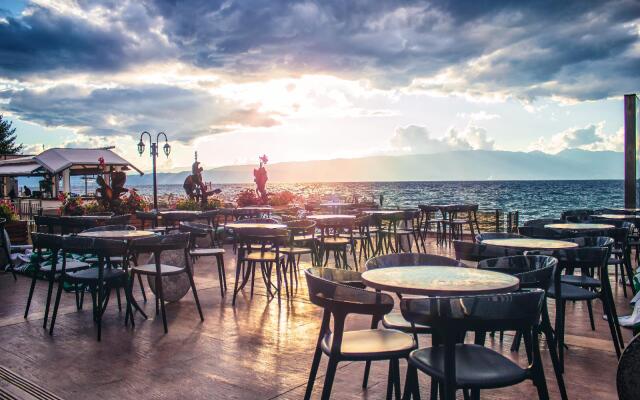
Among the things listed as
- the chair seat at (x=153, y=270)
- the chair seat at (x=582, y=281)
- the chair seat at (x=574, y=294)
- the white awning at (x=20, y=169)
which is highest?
the white awning at (x=20, y=169)

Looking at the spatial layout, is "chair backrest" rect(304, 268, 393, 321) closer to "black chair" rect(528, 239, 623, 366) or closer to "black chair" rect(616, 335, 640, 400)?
"black chair" rect(616, 335, 640, 400)

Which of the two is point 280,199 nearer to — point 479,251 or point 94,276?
point 94,276

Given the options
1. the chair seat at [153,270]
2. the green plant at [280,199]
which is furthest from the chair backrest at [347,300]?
the green plant at [280,199]

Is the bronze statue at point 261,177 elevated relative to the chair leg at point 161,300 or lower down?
elevated

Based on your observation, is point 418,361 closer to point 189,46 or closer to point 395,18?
point 395,18

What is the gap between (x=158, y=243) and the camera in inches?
177

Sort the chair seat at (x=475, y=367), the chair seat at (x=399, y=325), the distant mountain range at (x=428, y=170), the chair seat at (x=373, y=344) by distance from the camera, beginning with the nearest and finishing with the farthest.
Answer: the chair seat at (x=475, y=367) < the chair seat at (x=373, y=344) < the chair seat at (x=399, y=325) < the distant mountain range at (x=428, y=170)

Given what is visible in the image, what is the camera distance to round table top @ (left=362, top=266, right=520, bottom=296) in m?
2.30

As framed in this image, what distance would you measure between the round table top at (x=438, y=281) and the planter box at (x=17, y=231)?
27.5 ft

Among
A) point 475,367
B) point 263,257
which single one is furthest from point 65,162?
point 475,367

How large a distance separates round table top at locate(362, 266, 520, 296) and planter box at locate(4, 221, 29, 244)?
8.40 m

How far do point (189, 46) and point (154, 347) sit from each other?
8.34 meters

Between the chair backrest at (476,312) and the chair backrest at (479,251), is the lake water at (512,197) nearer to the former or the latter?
the chair backrest at (479,251)

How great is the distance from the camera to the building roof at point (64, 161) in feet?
56.7
